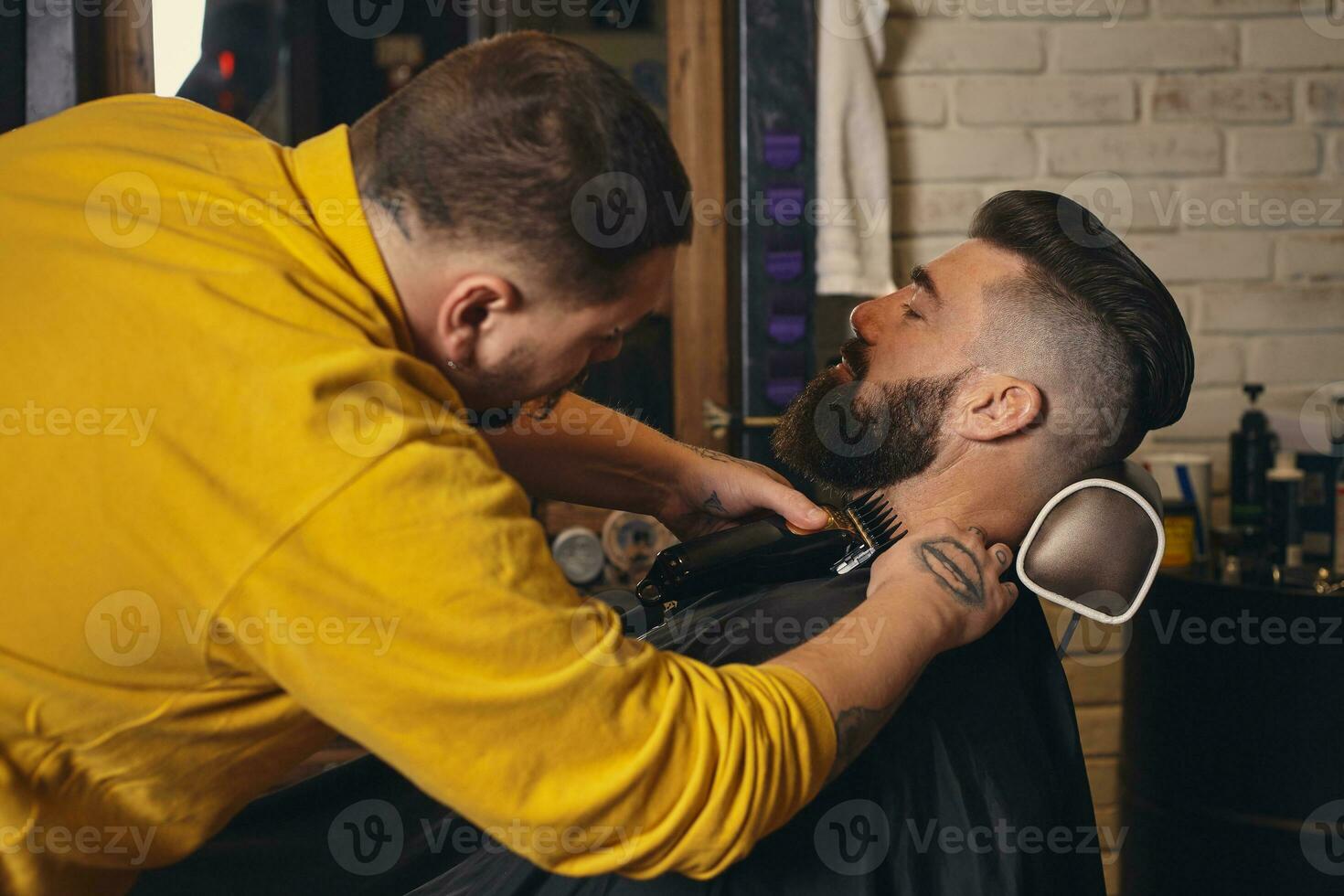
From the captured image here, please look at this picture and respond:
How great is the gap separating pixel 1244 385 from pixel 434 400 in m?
Answer: 1.85

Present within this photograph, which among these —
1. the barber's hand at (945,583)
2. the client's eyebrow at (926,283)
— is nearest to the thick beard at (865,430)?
the client's eyebrow at (926,283)

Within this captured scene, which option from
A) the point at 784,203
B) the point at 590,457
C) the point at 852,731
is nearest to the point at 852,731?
the point at 852,731

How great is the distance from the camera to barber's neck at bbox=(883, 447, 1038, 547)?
1.34m

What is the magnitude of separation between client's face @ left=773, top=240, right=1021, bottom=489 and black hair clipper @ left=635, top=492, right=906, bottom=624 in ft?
0.26

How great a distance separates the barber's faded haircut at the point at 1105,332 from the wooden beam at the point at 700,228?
984mm

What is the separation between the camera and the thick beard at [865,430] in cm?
137

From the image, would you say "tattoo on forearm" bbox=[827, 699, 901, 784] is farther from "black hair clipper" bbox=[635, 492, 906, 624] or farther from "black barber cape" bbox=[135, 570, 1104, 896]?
"black hair clipper" bbox=[635, 492, 906, 624]

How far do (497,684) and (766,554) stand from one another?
0.60m

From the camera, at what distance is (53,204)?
2.86 feet

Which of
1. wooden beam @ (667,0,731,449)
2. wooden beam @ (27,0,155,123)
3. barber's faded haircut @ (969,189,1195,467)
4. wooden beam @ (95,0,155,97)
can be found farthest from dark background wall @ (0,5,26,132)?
barber's faded haircut @ (969,189,1195,467)

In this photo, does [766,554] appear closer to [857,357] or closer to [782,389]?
[857,357]

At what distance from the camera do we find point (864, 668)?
3.10 feet

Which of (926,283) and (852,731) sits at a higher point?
(926,283)

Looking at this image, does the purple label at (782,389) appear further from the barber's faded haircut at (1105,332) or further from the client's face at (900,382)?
the barber's faded haircut at (1105,332)
